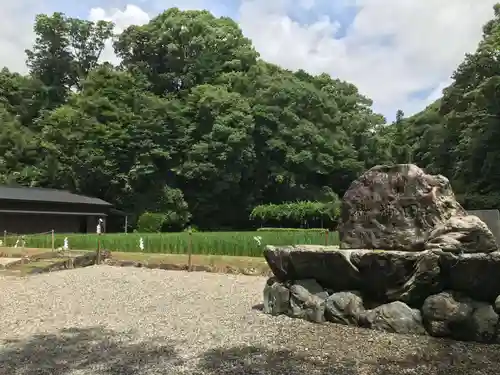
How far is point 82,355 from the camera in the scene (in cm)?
519

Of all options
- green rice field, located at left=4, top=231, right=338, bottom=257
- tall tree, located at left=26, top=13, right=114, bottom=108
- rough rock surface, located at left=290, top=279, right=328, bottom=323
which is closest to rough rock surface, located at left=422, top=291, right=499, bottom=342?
rough rock surface, located at left=290, top=279, right=328, bottom=323

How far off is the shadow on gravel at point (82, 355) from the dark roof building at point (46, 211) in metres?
18.6

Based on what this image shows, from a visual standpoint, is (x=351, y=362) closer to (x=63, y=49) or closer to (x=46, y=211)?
(x=46, y=211)

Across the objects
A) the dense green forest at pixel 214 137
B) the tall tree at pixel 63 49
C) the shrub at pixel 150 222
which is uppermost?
the tall tree at pixel 63 49

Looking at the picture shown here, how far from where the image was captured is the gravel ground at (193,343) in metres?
4.70

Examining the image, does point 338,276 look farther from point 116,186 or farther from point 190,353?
point 116,186

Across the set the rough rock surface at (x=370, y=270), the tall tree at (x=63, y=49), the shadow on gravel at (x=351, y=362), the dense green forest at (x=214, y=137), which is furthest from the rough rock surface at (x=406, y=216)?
the tall tree at (x=63, y=49)

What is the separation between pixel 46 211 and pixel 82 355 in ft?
70.0

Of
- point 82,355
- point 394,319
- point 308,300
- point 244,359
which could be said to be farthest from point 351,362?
point 82,355

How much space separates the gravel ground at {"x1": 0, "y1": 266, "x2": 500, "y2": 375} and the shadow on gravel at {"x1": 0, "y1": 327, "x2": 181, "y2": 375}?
1cm

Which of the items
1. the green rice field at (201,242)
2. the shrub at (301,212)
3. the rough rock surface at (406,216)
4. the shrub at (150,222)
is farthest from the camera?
the shrub at (301,212)

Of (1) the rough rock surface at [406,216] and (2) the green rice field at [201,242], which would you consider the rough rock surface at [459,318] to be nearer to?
(1) the rough rock surface at [406,216]

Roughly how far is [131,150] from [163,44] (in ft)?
32.6

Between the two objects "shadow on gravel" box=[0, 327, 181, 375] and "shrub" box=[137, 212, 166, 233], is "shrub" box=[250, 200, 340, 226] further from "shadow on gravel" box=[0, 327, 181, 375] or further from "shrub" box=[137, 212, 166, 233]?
"shadow on gravel" box=[0, 327, 181, 375]
